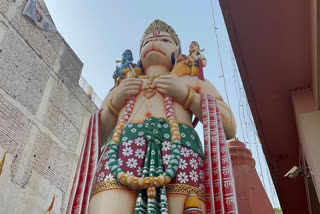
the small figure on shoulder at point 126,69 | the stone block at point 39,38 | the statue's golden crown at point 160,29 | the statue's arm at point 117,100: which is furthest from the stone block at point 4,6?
the statue's arm at point 117,100

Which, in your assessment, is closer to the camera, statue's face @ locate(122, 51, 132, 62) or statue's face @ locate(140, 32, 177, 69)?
statue's face @ locate(140, 32, 177, 69)

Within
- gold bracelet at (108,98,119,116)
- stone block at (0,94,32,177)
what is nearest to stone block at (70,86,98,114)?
stone block at (0,94,32,177)

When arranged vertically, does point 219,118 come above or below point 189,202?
above

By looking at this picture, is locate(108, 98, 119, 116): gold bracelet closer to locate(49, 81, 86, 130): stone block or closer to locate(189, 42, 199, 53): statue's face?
locate(189, 42, 199, 53): statue's face

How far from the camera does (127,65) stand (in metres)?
4.17

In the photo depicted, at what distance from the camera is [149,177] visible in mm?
2689

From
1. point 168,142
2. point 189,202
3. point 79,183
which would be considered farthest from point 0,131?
point 189,202

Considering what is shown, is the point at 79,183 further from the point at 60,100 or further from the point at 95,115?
the point at 60,100

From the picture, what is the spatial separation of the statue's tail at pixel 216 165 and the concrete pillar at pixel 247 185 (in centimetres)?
133

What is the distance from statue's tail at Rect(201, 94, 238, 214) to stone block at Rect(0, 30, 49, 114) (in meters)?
5.41

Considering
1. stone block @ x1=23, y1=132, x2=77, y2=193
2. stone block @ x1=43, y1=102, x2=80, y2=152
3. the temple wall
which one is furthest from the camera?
stone block @ x1=43, y1=102, x2=80, y2=152

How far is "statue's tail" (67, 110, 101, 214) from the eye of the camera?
3057mm

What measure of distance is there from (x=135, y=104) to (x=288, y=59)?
1.65 m

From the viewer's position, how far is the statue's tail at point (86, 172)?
120 inches
